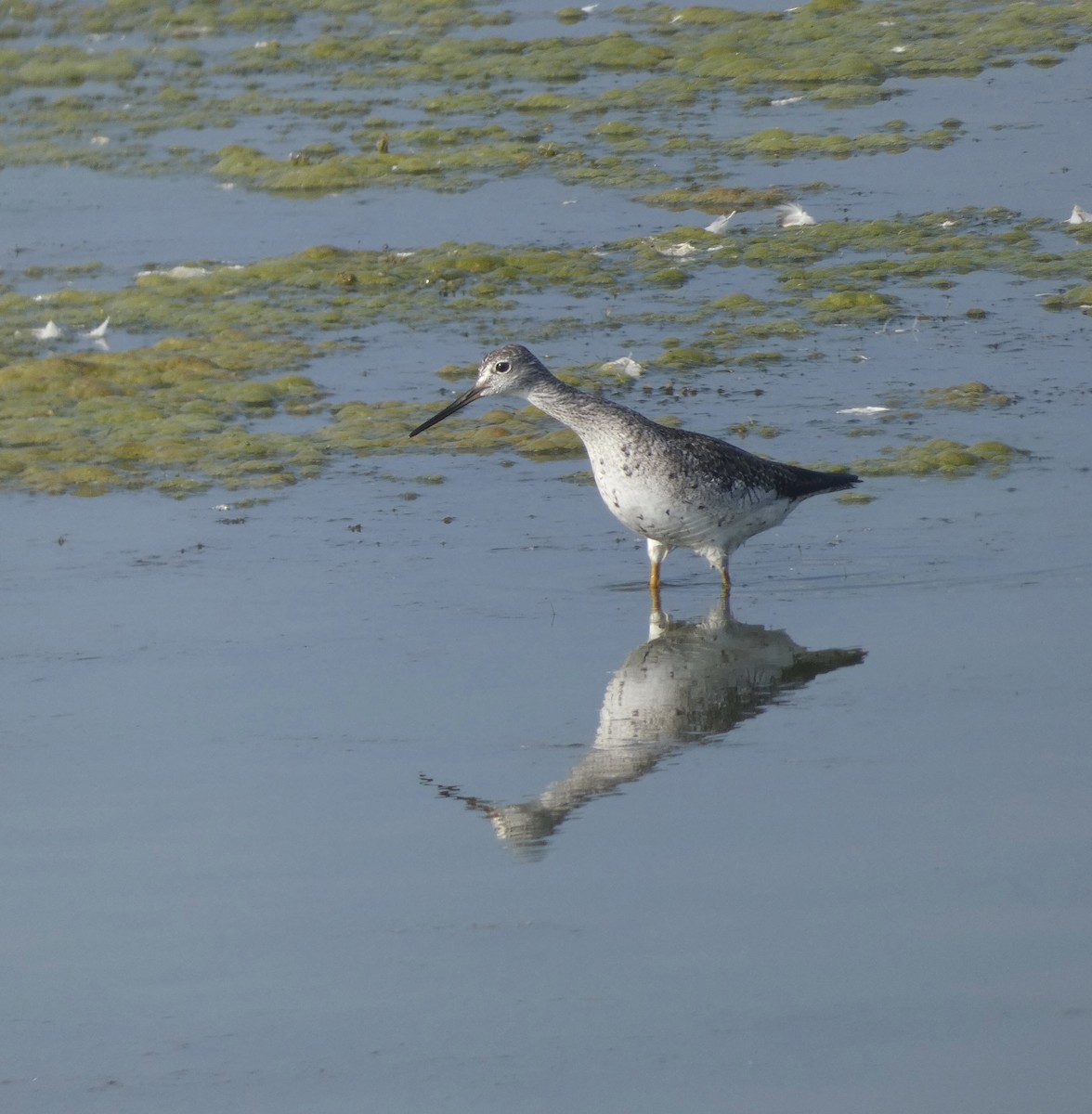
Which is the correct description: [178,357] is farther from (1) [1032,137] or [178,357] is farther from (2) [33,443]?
(1) [1032,137]

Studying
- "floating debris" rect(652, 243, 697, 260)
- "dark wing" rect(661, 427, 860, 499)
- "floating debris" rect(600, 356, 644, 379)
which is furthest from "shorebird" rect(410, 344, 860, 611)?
"floating debris" rect(652, 243, 697, 260)

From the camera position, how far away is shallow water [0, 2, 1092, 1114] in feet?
15.5

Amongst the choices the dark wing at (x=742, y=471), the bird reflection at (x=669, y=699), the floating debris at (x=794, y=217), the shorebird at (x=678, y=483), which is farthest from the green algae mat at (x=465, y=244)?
the bird reflection at (x=669, y=699)

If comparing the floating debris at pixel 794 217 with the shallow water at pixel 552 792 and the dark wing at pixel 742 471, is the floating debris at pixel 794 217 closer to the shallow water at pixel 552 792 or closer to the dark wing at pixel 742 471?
the shallow water at pixel 552 792

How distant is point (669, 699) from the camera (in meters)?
7.11

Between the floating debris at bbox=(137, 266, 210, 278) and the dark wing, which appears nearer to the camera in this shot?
the dark wing

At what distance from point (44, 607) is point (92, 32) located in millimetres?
16309

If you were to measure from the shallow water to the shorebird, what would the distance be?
0.78ft

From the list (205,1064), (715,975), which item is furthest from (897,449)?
(205,1064)

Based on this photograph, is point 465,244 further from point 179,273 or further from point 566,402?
point 566,402

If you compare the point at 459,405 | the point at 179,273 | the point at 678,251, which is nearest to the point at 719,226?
the point at 678,251

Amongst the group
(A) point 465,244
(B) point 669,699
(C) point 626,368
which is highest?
(A) point 465,244

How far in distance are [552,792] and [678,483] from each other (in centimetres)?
227

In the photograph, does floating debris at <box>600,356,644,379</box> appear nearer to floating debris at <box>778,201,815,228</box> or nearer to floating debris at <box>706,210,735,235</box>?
floating debris at <box>706,210,735,235</box>
